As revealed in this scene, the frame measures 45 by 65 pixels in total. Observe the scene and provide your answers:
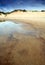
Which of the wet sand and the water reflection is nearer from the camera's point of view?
the wet sand

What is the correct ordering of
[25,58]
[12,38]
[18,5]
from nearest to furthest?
[25,58]
[12,38]
[18,5]

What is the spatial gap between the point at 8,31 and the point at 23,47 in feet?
0.78

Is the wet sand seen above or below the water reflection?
below

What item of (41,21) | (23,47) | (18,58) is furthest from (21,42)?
(41,21)

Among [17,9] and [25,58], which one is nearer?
[25,58]

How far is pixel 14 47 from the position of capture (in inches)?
49.4

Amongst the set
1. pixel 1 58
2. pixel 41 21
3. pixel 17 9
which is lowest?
pixel 1 58

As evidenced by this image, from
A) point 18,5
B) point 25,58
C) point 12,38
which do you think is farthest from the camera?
point 18,5

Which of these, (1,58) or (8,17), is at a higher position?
(8,17)

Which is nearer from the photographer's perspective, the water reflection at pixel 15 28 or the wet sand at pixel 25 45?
the wet sand at pixel 25 45

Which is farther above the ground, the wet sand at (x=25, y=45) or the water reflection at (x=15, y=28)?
the water reflection at (x=15, y=28)

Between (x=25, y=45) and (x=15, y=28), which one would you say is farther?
(x=15, y=28)

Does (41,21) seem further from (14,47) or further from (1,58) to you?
(1,58)

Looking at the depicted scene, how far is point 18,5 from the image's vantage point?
1424 millimetres
